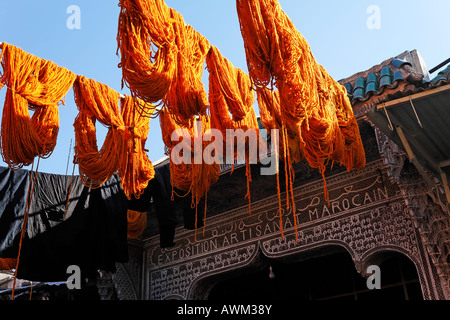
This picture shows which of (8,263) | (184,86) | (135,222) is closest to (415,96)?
(184,86)

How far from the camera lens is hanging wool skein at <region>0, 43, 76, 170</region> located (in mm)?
3529

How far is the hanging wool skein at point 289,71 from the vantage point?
314cm

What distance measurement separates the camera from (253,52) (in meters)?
3.17

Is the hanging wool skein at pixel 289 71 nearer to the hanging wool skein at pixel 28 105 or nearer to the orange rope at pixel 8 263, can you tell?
the hanging wool skein at pixel 28 105

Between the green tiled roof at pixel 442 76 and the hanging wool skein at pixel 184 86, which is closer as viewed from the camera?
the hanging wool skein at pixel 184 86

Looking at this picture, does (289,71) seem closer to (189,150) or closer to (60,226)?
(189,150)

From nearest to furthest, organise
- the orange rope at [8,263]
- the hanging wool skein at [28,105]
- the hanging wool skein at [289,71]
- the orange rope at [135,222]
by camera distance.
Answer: the hanging wool skein at [289,71] → the hanging wool skein at [28,105] → the orange rope at [8,263] → the orange rope at [135,222]

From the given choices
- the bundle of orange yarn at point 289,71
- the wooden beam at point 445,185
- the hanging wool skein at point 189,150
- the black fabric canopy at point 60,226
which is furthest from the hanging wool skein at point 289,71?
the black fabric canopy at point 60,226

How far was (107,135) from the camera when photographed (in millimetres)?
4180

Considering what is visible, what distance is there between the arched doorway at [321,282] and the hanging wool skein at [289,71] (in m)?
3.15

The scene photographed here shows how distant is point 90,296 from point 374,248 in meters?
4.17

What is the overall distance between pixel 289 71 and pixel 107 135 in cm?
178

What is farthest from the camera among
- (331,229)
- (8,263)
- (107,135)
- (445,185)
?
(331,229)

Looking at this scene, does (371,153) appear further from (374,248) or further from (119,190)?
(119,190)
